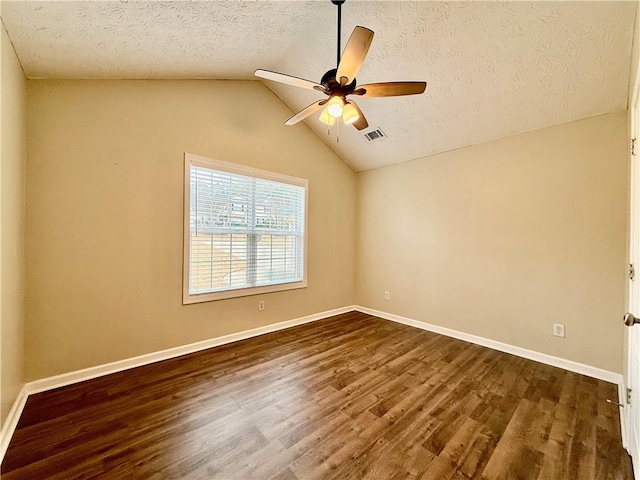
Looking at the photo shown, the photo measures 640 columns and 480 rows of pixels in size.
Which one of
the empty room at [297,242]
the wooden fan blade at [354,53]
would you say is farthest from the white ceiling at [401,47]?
the wooden fan blade at [354,53]

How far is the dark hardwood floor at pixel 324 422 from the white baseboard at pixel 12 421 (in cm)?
4

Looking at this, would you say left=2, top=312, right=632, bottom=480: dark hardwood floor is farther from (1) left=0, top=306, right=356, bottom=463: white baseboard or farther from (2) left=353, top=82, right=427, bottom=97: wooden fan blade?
(2) left=353, top=82, right=427, bottom=97: wooden fan blade

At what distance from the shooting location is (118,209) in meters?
2.42

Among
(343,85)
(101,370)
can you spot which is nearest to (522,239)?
(343,85)

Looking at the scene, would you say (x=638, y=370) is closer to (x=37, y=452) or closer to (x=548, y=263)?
(x=548, y=263)

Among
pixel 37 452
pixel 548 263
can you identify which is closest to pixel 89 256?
pixel 37 452

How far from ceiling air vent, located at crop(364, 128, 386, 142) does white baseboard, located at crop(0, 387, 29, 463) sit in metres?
4.22

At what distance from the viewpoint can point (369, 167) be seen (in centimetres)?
441

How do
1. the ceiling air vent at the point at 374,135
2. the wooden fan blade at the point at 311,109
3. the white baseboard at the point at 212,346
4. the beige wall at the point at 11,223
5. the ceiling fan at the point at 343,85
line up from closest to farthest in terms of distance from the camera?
the beige wall at the point at 11,223, the ceiling fan at the point at 343,85, the white baseboard at the point at 212,346, the wooden fan blade at the point at 311,109, the ceiling air vent at the point at 374,135

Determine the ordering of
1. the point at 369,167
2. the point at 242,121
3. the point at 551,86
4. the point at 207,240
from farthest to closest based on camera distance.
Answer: the point at 369,167
the point at 242,121
the point at 207,240
the point at 551,86

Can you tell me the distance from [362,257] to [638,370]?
337 cm

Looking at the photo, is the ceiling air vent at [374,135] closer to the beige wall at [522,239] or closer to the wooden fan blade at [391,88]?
the beige wall at [522,239]

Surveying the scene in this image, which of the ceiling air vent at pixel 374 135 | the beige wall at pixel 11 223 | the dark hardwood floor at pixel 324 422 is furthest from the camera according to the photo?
the ceiling air vent at pixel 374 135

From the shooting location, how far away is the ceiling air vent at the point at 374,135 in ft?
11.6
